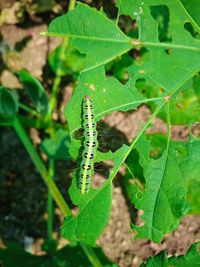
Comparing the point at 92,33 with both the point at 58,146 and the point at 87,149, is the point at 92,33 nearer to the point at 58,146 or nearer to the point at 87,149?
the point at 87,149

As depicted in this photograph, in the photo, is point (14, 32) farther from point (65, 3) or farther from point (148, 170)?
point (148, 170)

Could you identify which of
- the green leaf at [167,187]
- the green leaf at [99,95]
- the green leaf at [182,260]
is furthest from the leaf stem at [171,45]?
the green leaf at [182,260]

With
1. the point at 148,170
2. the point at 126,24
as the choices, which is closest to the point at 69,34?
the point at 148,170

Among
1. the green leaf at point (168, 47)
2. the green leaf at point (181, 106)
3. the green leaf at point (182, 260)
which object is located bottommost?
the green leaf at point (182, 260)

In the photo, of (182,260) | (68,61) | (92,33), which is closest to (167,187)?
(182,260)

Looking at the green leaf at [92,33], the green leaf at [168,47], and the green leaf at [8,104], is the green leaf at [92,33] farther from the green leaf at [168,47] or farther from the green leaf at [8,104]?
the green leaf at [8,104]

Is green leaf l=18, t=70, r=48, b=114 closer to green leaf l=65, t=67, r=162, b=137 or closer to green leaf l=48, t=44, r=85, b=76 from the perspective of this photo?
green leaf l=48, t=44, r=85, b=76
